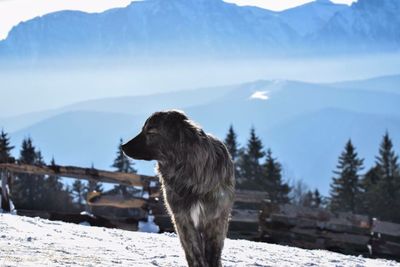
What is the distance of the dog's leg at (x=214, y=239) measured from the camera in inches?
251

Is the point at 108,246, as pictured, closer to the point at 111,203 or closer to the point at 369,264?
Result: the point at 369,264

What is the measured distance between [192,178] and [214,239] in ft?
2.30

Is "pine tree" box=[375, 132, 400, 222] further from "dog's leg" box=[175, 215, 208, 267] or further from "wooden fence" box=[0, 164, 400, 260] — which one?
"dog's leg" box=[175, 215, 208, 267]

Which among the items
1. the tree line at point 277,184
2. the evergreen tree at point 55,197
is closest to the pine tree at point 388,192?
the tree line at point 277,184

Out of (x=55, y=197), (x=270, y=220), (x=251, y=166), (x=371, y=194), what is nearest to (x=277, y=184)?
(x=251, y=166)

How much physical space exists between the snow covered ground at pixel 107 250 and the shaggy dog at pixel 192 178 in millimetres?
1253

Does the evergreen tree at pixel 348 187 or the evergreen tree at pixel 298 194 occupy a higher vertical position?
the evergreen tree at pixel 348 187

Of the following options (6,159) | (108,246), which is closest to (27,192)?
(6,159)

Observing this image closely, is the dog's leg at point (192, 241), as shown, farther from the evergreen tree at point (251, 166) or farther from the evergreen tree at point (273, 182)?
the evergreen tree at point (251, 166)

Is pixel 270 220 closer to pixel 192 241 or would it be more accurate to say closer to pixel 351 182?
pixel 192 241

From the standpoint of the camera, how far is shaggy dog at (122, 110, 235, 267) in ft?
20.5

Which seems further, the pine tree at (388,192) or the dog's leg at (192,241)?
the pine tree at (388,192)

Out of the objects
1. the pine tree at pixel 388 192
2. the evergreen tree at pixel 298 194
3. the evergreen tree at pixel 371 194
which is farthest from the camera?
the evergreen tree at pixel 298 194

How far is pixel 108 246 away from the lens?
866cm
